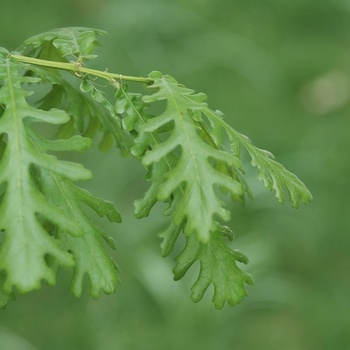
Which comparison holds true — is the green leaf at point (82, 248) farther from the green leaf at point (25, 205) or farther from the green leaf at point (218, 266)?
the green leaf at point (218, 266)

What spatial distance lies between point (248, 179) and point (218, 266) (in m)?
2.42

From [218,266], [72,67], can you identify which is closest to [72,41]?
[72,67]

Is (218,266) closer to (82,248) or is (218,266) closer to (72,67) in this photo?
(82,248)

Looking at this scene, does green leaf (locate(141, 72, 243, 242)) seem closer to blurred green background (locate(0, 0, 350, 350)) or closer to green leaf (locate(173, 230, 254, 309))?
green leaf (locate(173, 230, 254, 309))

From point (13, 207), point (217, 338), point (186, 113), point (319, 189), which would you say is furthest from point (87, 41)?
point (319, 189)

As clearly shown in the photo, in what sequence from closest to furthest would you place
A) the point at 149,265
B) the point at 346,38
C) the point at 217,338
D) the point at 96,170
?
1. the point at 217,338
2. the point at 149,265
3. the point at 96,170
4. the point at 346,38

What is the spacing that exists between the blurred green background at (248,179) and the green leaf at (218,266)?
6.14 ft

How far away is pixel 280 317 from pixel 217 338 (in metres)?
0.56

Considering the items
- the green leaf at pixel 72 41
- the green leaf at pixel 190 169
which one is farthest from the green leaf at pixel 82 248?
the green leaf at pixel 72 41

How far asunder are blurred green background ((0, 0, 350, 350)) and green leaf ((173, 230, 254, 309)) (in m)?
1.87

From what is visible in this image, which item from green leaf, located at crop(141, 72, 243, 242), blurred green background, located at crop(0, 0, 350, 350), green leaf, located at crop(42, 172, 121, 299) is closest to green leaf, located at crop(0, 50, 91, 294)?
green leaf, located at crop(42, 172, 121, 299)

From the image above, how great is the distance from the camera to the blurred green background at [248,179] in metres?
Answer: 3.20

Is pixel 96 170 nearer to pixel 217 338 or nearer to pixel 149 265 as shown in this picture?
pixel 149 265

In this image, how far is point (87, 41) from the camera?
136cm
